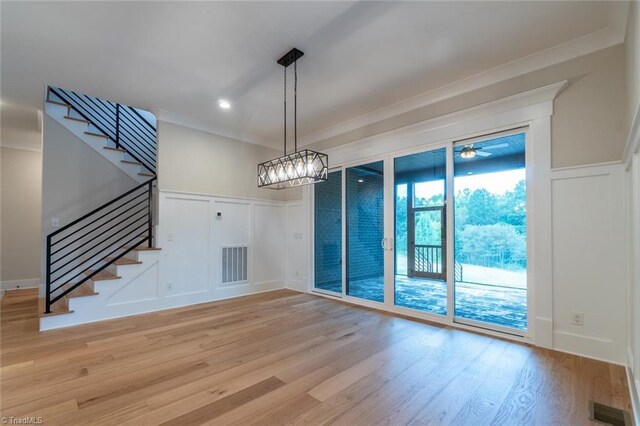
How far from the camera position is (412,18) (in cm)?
244

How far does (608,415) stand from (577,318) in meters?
1.07

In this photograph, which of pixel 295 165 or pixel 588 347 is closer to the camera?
pixel 588 347

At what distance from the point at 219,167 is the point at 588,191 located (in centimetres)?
491

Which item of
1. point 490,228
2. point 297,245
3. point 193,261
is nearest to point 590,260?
point 490,228

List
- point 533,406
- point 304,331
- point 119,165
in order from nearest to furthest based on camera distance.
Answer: point 533,406 → point 304,331 → point 119,165

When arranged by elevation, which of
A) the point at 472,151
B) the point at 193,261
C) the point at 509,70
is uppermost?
the point at 509,70

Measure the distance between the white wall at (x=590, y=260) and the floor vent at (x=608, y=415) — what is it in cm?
88

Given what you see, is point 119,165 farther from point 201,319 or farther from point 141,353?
point 141,353


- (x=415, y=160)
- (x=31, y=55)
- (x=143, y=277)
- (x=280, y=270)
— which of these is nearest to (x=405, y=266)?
(x=415, y=160)

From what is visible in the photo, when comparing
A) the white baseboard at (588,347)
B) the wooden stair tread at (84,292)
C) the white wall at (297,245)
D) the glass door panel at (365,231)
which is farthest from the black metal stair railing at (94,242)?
the white baseboard at (588,347)

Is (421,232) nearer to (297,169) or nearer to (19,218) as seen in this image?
(297,169)

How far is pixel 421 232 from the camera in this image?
3.95 metres

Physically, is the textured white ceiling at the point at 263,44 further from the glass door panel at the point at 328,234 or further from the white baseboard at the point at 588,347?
the white baseboard at the point at 588,347

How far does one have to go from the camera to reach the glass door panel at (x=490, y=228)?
3.21m
